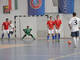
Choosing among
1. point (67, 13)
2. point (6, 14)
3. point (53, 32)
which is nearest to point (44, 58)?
point (53, 32)

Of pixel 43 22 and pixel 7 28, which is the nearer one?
pixel 7 28

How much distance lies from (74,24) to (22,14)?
15.1 m

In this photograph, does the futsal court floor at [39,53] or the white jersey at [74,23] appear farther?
the white jersey at [74,23]

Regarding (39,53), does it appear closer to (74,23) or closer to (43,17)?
(74,23)

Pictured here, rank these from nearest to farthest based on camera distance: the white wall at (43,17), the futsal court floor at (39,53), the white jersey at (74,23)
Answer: the futsal court floor at (39,53), the white jersey at (74,23), the white wall at (43,17)

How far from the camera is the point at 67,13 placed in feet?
99.6

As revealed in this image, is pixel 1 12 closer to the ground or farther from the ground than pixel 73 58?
farther from the ground

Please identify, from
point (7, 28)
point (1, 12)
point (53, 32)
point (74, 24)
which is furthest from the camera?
point (1, 12)

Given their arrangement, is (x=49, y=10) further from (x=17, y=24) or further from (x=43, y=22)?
(x=17, y=24)

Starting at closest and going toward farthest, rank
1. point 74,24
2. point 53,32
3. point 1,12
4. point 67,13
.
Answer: point 74,24 < point 53,32 < point 67,13 < point 1,12

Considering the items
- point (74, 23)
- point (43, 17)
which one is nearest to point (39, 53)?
point (74, 23)

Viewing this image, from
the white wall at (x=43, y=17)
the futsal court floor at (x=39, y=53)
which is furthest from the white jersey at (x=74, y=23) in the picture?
the white wall at (x=43, y=17)

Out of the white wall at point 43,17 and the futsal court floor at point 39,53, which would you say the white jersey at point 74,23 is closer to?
the futsal court floor at point 39,53

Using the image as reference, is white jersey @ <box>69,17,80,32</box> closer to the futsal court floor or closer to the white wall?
the futsal court floor
